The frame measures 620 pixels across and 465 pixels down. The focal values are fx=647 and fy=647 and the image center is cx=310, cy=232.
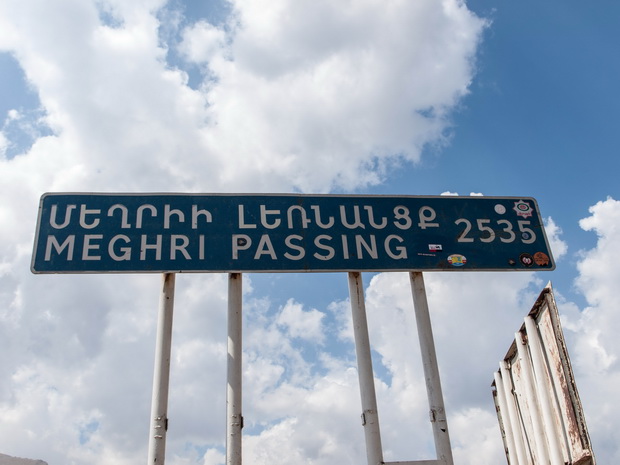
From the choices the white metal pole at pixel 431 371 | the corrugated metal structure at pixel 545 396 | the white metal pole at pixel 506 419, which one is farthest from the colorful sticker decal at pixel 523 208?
the white metal pole at pixel 506 419

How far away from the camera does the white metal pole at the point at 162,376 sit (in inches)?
226

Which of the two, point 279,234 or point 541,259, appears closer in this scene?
point 279,234

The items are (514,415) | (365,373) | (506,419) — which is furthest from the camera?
(506,419)

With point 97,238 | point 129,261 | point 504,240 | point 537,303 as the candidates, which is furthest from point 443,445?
point 97,238

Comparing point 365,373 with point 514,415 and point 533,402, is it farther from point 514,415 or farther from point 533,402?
point 514,415

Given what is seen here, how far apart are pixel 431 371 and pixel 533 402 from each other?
4.18 ft

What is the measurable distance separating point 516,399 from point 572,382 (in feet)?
6.41

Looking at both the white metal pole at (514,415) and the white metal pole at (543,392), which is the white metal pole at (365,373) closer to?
the white metal pole at (543,392)

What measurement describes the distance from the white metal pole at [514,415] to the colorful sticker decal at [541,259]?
5.09 feet

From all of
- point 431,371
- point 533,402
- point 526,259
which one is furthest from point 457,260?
point 533,402

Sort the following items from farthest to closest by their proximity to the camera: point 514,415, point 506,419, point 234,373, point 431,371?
1. point 506,419
2. point 514,415
3. point 431,371
4. point 234,373

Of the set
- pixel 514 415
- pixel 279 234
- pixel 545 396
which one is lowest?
pixel 545 396

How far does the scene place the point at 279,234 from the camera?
6.71 metres

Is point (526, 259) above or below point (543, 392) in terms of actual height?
above
